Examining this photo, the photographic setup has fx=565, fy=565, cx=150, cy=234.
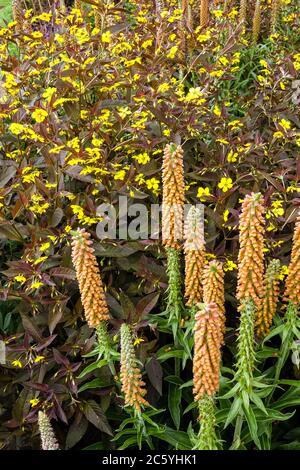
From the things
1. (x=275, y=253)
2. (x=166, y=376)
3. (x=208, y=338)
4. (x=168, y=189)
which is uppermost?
(x=168, y=189)

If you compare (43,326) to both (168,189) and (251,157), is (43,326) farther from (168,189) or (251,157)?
(251,157)

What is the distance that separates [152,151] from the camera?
3.26 metres

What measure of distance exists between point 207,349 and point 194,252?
50cm

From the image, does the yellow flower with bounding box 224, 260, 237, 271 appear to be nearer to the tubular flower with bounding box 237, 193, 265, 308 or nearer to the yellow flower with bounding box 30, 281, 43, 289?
the tubular flower with bounding box 237, 193, 265, 308

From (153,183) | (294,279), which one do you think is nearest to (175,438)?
(294,279)

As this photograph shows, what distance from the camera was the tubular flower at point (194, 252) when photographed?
2197mm

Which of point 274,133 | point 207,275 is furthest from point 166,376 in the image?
point 274,133

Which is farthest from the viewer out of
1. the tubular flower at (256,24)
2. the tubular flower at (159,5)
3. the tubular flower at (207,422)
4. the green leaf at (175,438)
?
the tubular flower at (256,24)

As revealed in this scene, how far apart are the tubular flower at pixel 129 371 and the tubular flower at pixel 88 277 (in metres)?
0.23

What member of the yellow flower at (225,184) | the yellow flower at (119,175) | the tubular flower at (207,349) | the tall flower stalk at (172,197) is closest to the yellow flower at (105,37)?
the yellow flower at (119,175)

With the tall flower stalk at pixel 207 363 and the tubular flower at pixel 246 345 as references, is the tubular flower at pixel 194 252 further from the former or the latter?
the tall flower stalk at pixel 207 363

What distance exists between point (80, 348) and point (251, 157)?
4.70 ft

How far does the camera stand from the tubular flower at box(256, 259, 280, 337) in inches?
93.4

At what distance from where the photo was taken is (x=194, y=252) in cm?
233
